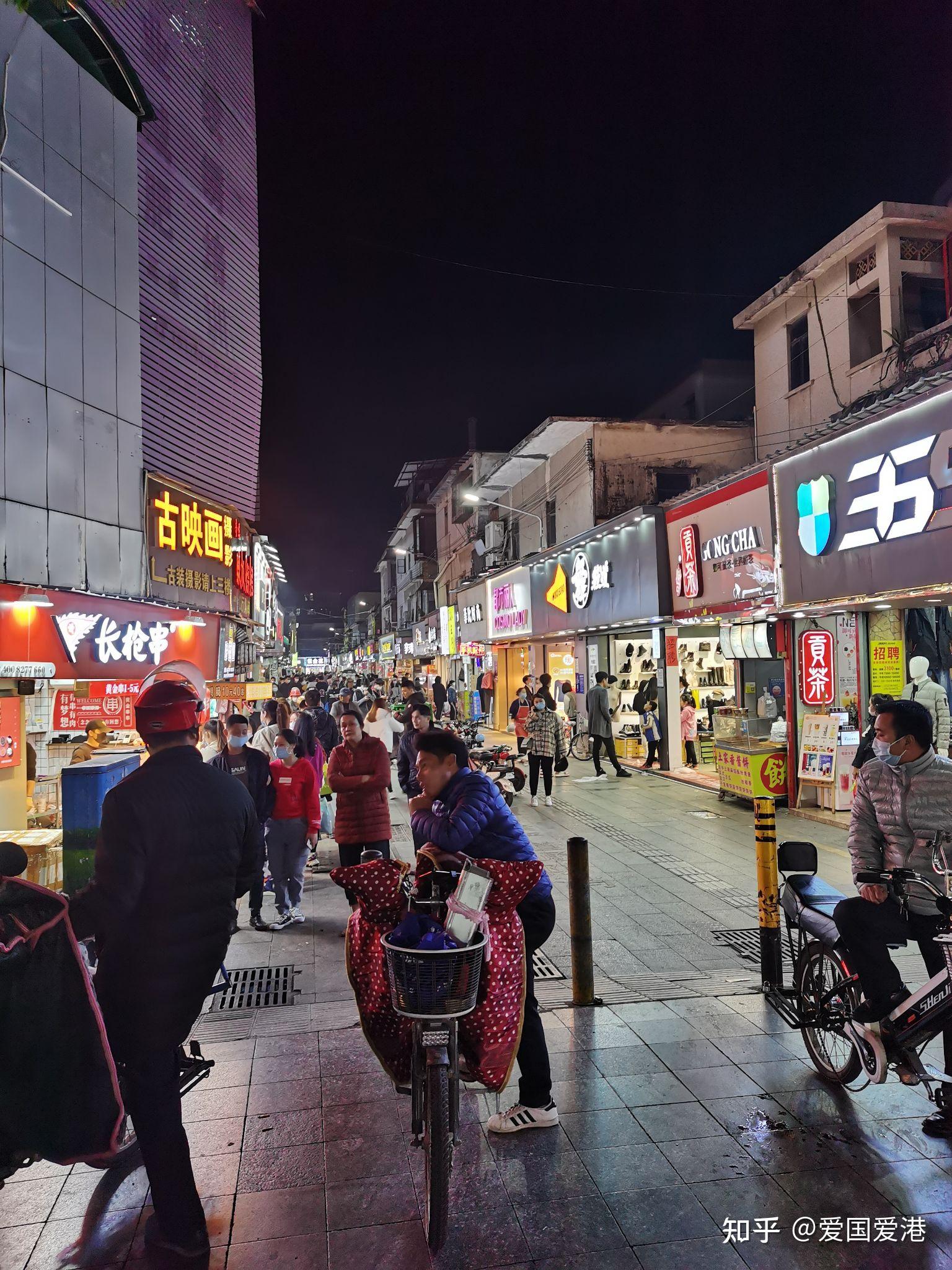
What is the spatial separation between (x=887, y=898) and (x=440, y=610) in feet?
125

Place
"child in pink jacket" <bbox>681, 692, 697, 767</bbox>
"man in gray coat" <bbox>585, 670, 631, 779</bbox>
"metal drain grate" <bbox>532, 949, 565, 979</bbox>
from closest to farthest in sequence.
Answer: "metal drain grate" <bbox>532, 949, 565, 979</bbox>, "man in gray coat" <bbox>585, 670, 631, 779</bbox>, "child in pink jacket" <bbox>681, 692, 697, 767</bbox>

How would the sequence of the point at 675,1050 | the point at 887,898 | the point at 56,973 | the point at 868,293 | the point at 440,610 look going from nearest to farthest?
1. the point at 56,973
2. the point at 887,898
3. the point at 675,1050
4. the point at 868,293
5. the point at 440,610

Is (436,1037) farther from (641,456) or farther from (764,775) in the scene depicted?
(641,456)

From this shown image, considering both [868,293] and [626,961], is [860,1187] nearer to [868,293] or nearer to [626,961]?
[626,961]

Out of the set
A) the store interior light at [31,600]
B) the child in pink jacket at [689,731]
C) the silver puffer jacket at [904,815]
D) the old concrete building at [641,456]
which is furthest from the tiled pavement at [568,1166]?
the old concrete building at [641,456]

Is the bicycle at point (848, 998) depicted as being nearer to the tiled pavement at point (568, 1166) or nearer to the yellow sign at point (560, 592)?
the tiled pavement at point (568, 1166)

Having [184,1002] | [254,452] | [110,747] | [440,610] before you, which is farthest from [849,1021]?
[440,610]

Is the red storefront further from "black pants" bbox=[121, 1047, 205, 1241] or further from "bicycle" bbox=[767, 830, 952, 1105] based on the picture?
"bicycle" bbox=[767, 830, 952, 1105]

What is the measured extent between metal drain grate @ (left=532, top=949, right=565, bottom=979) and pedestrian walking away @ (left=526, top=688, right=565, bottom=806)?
6830 mm

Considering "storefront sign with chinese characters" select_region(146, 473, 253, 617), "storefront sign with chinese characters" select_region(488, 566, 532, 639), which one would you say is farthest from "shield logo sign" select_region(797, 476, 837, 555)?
"storefront sign with chinese characters" select_region(488, 566, 532, 639)

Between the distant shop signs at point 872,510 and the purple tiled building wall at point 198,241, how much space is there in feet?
37.0

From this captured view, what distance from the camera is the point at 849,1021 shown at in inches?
159

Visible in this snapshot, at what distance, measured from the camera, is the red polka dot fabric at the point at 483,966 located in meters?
3.46

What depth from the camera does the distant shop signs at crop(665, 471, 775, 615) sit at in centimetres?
1306
